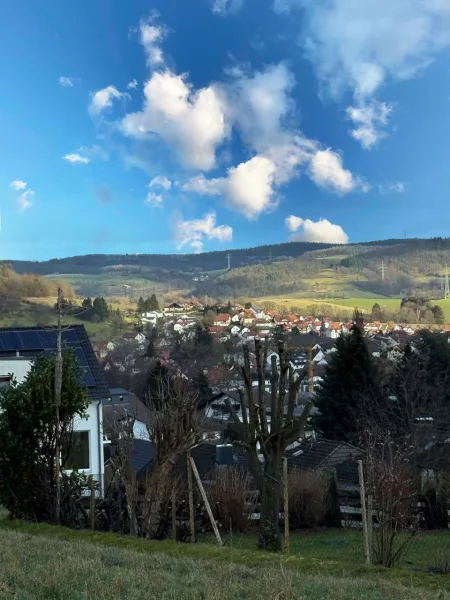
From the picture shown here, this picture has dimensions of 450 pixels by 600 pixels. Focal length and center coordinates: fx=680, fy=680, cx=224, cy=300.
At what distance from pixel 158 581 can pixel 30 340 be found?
675 inches

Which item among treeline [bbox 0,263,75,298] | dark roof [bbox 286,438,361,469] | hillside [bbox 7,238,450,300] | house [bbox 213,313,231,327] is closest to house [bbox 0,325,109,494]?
dark roof [bbox 286,438,361,469]

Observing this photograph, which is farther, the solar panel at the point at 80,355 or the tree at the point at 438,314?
the tree at the point at 438,314

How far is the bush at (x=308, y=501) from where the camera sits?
1619 cm

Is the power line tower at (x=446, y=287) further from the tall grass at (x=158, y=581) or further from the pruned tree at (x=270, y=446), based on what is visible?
the tall grass at (x=158, y=581)

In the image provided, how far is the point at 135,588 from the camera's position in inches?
251

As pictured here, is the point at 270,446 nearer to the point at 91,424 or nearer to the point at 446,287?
the point at 91,424

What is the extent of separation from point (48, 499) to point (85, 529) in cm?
114

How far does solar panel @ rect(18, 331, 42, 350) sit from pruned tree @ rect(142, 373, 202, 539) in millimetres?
11234

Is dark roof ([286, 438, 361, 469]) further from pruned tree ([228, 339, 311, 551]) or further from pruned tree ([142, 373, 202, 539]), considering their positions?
pruned tree ([228, 339, 311, 551])

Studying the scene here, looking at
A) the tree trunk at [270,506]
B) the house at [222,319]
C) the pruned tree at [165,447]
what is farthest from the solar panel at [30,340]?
the house at [222,319]

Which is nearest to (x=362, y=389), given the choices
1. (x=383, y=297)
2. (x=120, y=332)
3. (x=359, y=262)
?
(x=120, y=332)

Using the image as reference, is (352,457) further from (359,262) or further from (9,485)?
(359,262)

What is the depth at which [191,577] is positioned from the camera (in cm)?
715

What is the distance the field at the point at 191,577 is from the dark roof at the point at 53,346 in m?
11.6
